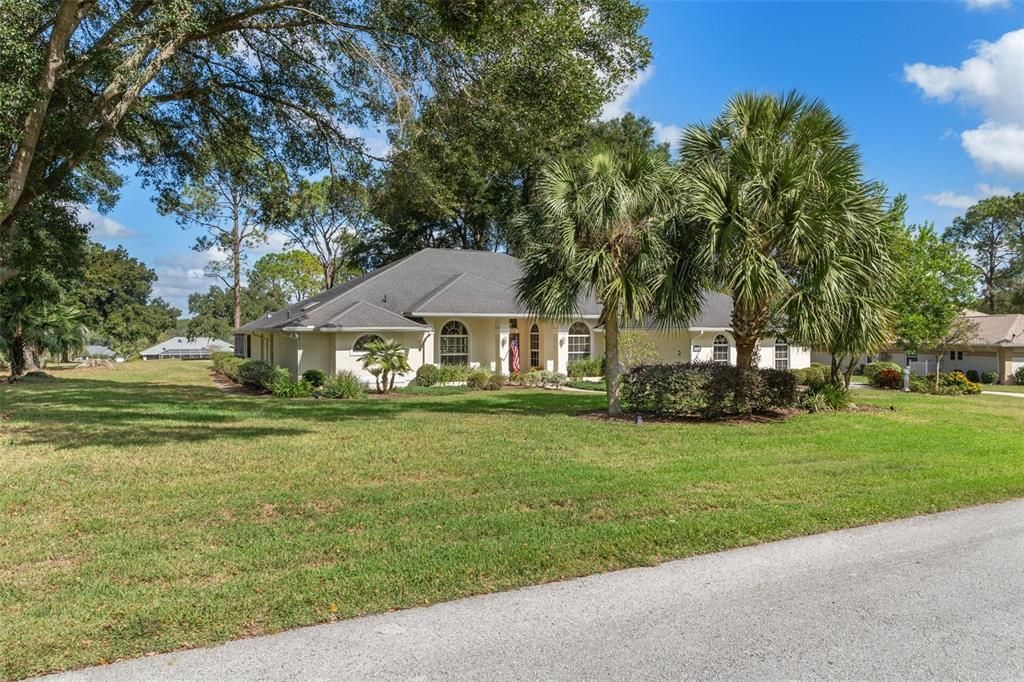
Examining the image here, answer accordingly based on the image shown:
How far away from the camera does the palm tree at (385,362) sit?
20.5 meters

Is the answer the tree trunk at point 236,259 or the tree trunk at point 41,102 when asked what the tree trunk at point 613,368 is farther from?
the tree trunk at point 236,259

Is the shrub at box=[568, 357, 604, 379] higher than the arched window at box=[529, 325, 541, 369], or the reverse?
the arched window at box=[529, 325, 541, 369]

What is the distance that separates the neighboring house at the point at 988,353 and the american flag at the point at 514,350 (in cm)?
1517

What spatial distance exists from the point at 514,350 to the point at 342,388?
7660 millimetres

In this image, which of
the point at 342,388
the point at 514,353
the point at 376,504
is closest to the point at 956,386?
the point at 514,353

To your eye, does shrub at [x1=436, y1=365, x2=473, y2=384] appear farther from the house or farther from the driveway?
the driveway

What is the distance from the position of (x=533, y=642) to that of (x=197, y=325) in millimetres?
79215

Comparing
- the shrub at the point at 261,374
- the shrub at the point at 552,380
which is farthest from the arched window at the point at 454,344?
the shrub at the point at 261,374

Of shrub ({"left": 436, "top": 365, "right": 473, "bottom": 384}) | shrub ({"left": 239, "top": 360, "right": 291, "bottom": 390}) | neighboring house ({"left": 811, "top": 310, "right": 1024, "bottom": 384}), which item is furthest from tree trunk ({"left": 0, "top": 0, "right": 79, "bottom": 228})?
neighboring house ({"left": 811, "top": 310, "right": 1024, "bottom": 384})

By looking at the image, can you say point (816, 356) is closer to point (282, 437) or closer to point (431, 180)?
point (431, 180)

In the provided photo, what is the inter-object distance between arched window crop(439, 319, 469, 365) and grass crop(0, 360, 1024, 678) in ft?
Result: 35.0

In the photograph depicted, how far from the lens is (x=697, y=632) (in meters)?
3.76

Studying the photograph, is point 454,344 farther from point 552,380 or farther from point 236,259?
point 236,259

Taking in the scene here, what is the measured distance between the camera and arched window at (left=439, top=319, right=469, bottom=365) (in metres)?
23.8
